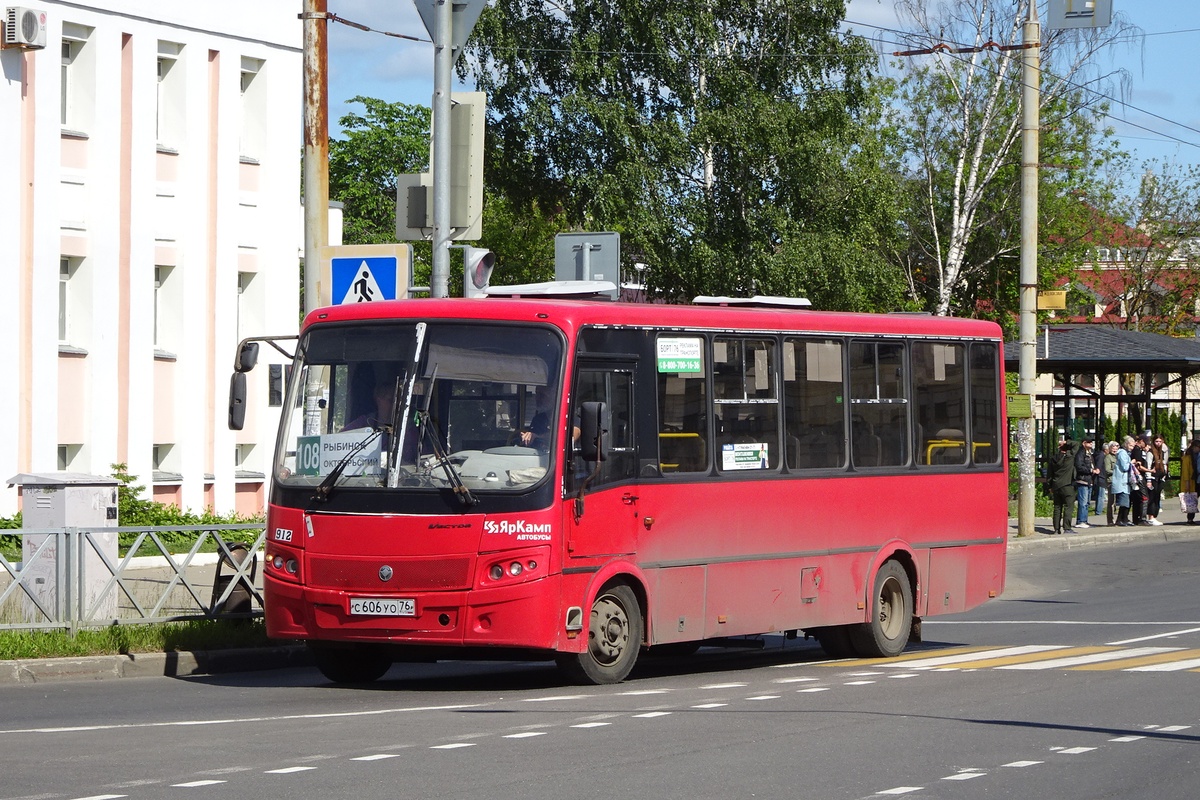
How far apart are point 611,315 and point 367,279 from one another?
3398mm

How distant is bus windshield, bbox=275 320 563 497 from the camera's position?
1292cm

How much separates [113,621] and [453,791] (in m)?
7.63

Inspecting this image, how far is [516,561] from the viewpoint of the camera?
12.7m

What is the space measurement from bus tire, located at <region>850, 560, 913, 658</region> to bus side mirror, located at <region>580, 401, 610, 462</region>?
3.96 m

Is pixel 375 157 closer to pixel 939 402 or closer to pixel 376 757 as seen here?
pixel 939 402

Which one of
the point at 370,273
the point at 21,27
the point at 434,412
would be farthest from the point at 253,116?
the point at 434,412

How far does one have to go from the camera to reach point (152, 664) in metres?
14.5

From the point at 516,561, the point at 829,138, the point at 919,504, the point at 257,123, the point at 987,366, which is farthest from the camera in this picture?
the point at 829,138

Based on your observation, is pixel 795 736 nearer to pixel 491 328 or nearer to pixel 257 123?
pixel 491 328

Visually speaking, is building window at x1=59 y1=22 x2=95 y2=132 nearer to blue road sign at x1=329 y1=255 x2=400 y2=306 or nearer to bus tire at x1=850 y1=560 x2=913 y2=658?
blue road sign at x1=329 y1=255 x2=400 y2=306

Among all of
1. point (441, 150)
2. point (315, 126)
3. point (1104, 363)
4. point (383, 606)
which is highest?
point (315, 126)

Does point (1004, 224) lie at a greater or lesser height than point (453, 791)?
greater

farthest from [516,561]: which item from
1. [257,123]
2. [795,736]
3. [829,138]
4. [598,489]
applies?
[829,138]

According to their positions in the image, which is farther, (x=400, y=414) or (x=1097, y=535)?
(x=1097, y=535)
